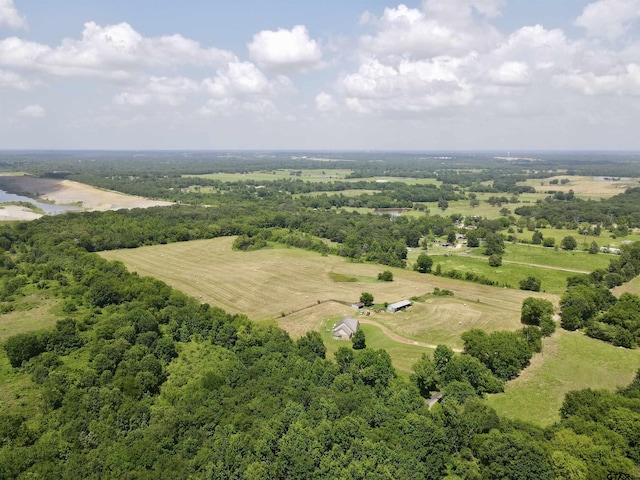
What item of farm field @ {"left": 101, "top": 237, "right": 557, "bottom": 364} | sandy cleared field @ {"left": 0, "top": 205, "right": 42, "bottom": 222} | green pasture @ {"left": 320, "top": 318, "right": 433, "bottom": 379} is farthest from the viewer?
sandy cleared field @ {"left": 0, "top": 205, "right": 42, "bottom": 222}

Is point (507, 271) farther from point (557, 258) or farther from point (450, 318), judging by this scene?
point (450, 318)

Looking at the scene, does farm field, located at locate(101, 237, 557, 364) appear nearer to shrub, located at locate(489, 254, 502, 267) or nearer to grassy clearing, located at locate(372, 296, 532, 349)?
grassy clearing, located at locate(372, 296, 532, 349)

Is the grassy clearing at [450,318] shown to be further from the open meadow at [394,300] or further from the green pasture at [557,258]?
the green pasture at [557,258]

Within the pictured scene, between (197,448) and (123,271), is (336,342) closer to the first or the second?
(197,448)

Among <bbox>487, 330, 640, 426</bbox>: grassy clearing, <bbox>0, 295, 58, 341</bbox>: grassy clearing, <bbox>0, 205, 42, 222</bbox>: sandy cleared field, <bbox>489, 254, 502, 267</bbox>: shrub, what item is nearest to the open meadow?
<bbox>487, 330, 640, 426</bbox>: grassy clearing

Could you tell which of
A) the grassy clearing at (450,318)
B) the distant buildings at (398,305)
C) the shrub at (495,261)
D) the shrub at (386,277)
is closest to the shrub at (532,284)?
the grassy clearing at (450,318)

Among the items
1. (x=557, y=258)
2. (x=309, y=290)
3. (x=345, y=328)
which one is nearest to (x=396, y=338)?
(x=345, y=328)
